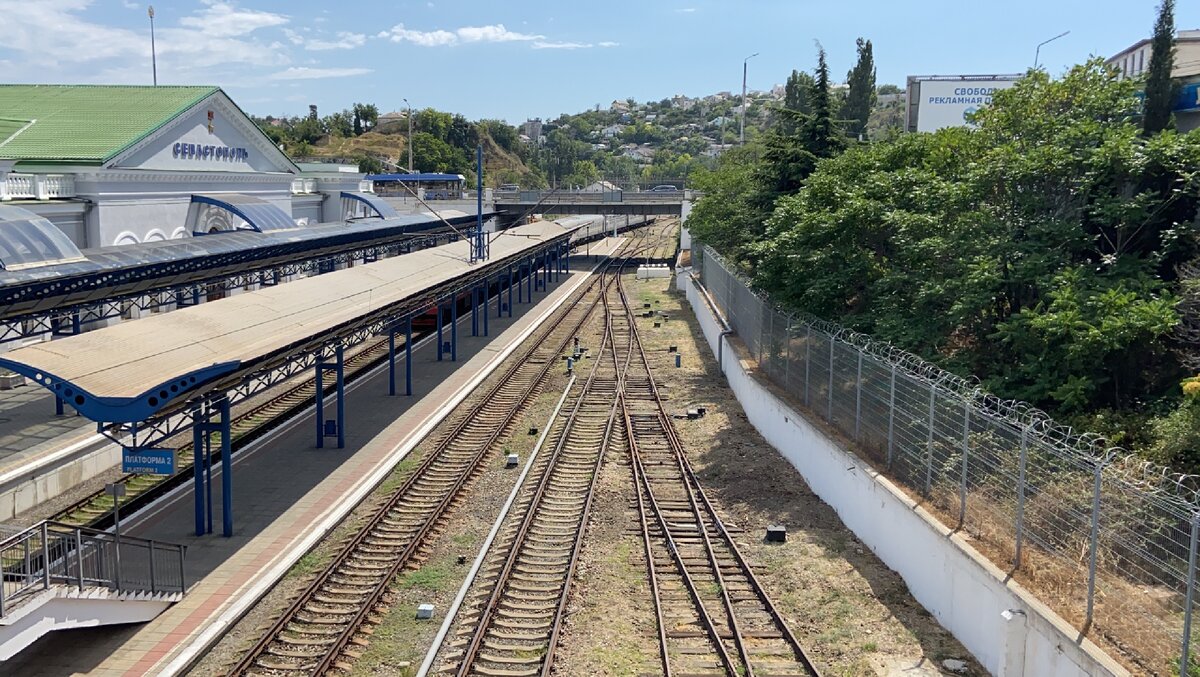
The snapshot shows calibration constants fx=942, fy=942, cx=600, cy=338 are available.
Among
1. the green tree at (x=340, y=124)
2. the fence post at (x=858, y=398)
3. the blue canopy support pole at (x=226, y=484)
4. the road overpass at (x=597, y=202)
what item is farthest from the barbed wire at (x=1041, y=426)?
the green tree at (x=340, y=124)

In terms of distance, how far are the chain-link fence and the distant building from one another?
336 inches

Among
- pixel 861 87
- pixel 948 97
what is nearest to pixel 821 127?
pixel 948 97

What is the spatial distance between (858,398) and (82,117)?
1526 inches

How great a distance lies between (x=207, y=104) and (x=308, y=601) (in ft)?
115

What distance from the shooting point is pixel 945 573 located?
39.4ft

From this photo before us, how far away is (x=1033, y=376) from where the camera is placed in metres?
14.9

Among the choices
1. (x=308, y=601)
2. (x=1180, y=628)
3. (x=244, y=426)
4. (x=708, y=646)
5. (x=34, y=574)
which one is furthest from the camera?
(x=244, y=426)

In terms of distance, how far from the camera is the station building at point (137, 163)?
108 feet

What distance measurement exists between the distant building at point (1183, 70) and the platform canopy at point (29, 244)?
2335 cm

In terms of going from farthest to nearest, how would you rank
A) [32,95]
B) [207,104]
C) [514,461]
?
1. [32,95]
2. [207,104]
3. [514,461]

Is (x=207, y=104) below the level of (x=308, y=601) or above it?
above

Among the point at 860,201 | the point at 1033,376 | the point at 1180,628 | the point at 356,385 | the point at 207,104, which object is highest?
the point at 207,104

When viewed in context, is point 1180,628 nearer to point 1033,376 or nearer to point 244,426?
point 1033,376

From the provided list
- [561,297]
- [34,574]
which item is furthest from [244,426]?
[561,297]
